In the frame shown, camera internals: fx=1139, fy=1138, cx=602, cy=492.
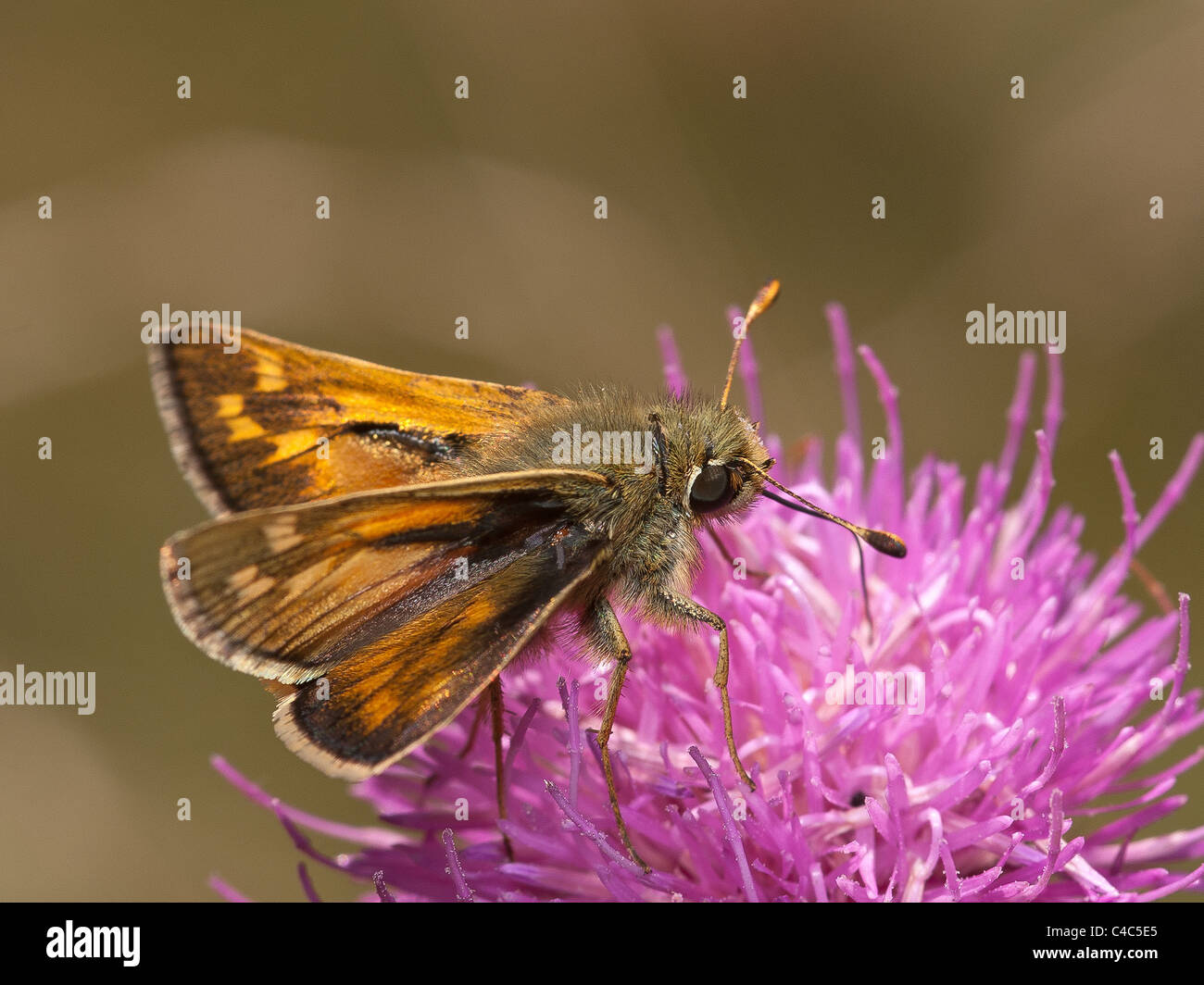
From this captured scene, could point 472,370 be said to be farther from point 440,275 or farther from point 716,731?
point 716,731

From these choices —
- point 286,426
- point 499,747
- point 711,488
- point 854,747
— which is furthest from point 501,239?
point 854,747

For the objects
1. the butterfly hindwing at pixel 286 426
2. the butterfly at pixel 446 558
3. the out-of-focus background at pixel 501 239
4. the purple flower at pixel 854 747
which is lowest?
the purple flower at pixel 854 747

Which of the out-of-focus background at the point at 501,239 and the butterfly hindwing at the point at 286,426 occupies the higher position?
the out-of-focus background at the point at 501,239

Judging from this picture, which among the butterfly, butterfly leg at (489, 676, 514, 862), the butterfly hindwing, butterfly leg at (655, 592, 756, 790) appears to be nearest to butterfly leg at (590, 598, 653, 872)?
the butterfly

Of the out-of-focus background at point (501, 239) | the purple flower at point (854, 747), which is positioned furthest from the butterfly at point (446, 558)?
the out-of-focus background at point (501, 239)

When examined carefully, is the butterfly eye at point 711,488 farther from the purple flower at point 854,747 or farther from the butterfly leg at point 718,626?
the purple flower at point 854,747

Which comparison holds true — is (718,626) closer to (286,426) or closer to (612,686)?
(612,686)

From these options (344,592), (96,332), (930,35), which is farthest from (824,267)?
(344,592)

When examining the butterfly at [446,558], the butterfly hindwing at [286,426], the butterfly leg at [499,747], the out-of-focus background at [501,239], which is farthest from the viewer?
the out-of-focus background at [501,239]
